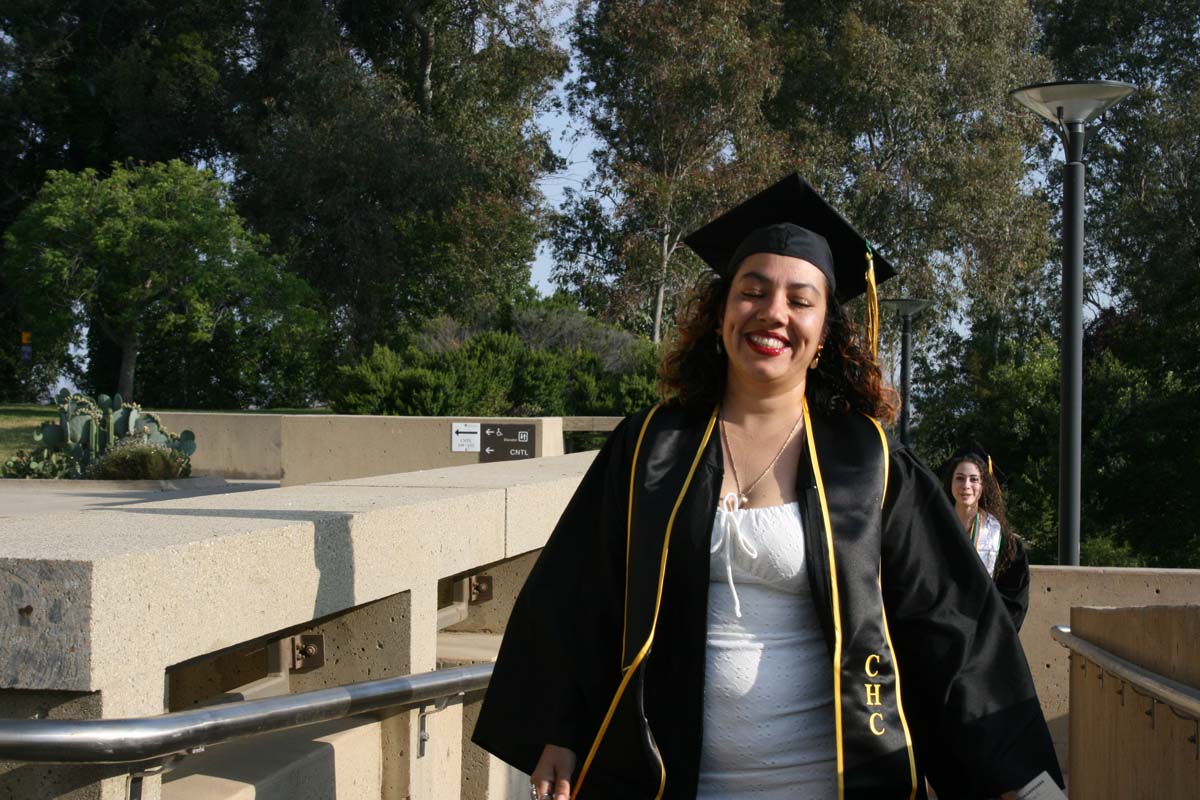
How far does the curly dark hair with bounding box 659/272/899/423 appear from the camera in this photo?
2699 millimetres

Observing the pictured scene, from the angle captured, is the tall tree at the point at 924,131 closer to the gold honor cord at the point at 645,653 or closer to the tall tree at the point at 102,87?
the tall tree at the point at 102,87

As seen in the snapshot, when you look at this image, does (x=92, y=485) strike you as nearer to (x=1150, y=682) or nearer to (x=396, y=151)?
(x=1150, y=682)

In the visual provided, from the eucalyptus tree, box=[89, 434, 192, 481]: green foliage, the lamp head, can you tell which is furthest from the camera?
the eucalyptus tree

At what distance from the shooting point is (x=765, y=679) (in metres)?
2.41

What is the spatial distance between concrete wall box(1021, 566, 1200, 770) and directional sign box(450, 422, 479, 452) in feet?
16.6

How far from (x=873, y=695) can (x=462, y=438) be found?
9.78 metres

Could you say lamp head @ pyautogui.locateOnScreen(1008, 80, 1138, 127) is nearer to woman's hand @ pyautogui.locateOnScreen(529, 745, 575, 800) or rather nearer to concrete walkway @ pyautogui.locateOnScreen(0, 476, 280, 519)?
woman's hand @ pyautogui.locateOnScreen(529, 745, 575, 800)

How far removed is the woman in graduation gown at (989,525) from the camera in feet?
23.5

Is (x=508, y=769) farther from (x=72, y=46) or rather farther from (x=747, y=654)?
(x=72, y=46)

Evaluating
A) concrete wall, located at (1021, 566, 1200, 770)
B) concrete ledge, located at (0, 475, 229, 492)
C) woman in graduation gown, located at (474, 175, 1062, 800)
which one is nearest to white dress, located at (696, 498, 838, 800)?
woman in graduation gown, located at (474, 175, 1062, 800)

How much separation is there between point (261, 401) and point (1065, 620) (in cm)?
3042

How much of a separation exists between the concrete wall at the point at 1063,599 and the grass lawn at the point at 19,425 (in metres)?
15.2

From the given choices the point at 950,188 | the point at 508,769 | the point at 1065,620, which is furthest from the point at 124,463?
the point at 950,188

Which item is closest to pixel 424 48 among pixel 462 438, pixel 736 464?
pixel 462 438
